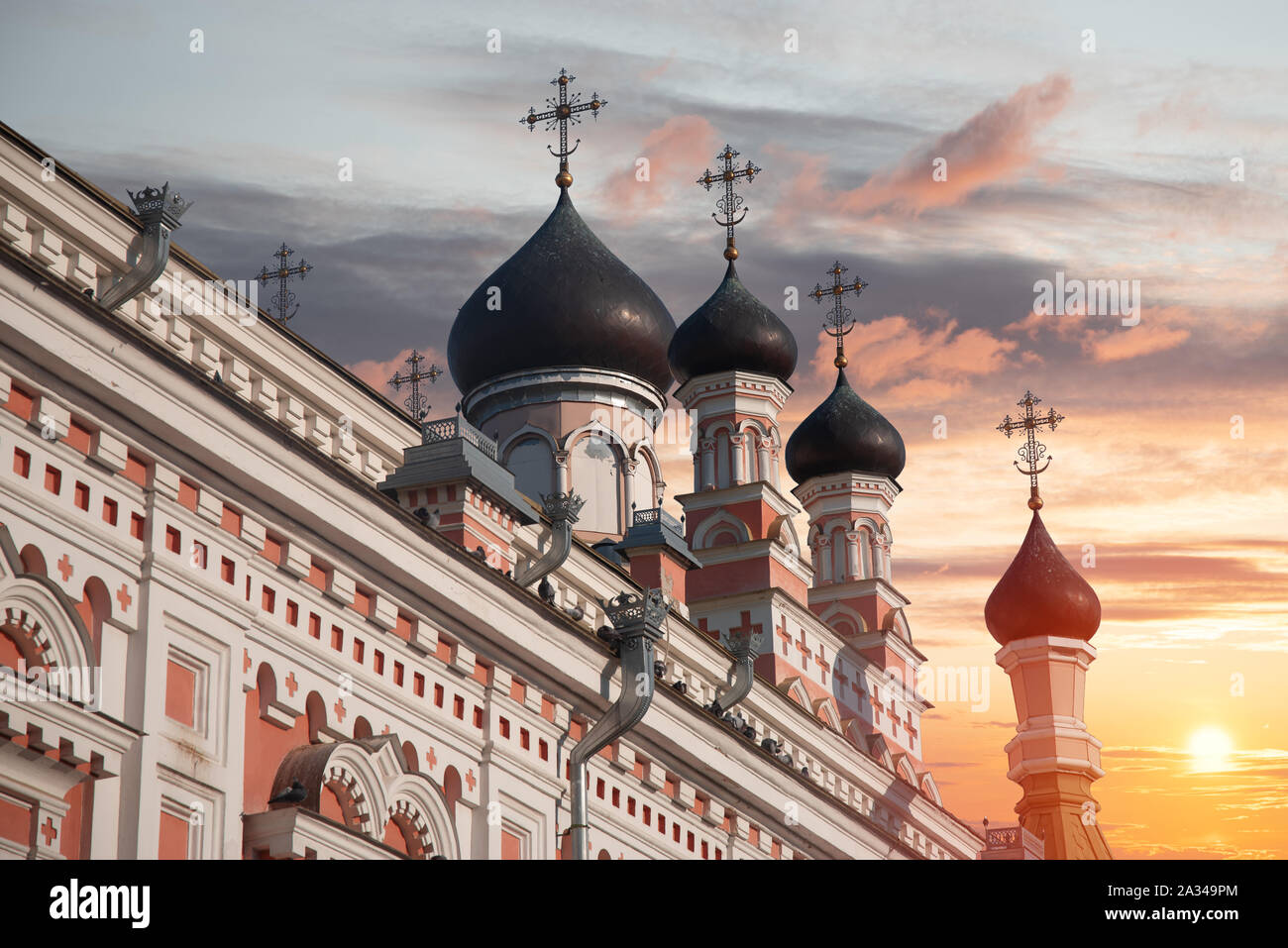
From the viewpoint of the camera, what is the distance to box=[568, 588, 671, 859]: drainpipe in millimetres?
16922

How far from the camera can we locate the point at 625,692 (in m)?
17.2

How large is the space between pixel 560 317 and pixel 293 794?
1556 cm

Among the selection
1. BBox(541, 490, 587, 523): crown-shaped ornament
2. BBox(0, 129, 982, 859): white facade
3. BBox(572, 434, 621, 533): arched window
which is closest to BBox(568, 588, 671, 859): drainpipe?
BBox(0, 129, 982, 859): white facade

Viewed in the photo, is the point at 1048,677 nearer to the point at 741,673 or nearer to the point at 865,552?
the point at 865,552

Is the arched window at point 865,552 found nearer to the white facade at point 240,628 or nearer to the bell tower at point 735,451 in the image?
the bell tower at point 735,451

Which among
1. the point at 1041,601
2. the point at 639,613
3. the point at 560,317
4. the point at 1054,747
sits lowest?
the point at 639,613

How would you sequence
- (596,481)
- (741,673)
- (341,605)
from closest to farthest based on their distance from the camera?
(341,605), (741,673), (596,481)

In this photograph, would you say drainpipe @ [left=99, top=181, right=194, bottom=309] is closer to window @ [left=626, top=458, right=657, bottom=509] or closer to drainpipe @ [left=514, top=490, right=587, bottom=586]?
drainpipe @ [left=514, top=490, right=587, bottom=586]

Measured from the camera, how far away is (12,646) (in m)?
12.1

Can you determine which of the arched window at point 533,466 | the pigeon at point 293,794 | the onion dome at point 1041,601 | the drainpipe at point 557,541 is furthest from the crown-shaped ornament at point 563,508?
the onion dome at point 1041,601

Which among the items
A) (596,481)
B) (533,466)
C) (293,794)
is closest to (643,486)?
(596,481)

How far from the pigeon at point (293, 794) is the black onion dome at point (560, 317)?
1539 cm
